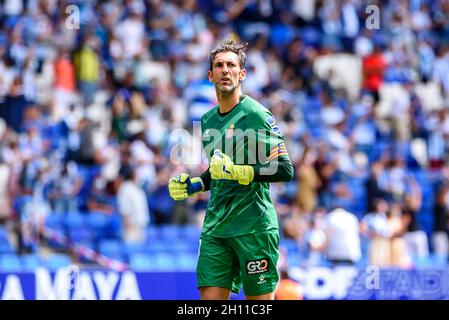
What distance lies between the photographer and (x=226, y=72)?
8.11 meters

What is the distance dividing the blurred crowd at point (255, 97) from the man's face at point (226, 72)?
23.8ft

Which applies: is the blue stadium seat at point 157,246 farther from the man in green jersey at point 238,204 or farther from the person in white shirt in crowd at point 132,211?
the man in green jersey at point 238,204

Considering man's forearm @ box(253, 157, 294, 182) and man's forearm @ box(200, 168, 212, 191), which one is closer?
man's forearm @ box(253, 157, 294, 182)

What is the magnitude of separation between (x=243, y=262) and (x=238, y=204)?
1.35 feet

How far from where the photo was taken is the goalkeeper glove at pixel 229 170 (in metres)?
7.85

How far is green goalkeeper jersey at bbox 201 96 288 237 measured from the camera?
8.06 m

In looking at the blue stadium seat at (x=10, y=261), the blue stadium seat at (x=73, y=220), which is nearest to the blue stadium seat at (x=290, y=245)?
the blue stadium seat at (x=73, y=220)

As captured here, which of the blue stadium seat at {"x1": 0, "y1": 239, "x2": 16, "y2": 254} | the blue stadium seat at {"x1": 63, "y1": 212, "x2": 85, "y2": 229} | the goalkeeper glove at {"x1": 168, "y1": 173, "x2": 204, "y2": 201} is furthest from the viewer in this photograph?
the blue stadium seat at {"x1": 63, "y1": 212, "x2": 85, "y2": 229}

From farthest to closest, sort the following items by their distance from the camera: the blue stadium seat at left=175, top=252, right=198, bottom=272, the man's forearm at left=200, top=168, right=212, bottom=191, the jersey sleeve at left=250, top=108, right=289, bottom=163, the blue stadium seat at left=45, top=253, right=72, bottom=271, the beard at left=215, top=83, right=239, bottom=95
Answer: the blue stadium seat at left=45, top=253, right=72, bottom=271 → the blue stadium seat at left=175, top=252, right=198, bottom=272 → the man's forearm at left=200, top=168, right=212, bottom=191 → the beard at left=215, top=83, right=239, bottom=95 → the jersey sleeve at left=250, top=108, right=289, bottom=163


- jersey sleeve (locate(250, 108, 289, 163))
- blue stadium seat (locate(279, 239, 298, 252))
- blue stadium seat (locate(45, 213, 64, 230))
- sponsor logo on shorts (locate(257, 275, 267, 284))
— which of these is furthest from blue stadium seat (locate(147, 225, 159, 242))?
jersey sleeve (locate(250, 108, 289, 163))

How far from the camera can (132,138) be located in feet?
56.4

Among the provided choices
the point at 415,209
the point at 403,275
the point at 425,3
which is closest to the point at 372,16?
the point at 425,3

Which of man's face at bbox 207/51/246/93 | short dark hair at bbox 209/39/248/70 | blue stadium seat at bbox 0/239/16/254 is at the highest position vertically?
short dark hair at bbox 209/39/248/70

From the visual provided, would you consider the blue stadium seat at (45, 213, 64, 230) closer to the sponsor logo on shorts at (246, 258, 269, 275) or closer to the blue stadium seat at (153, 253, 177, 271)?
the blue stadium seat at (153, 253, 177, 271)
